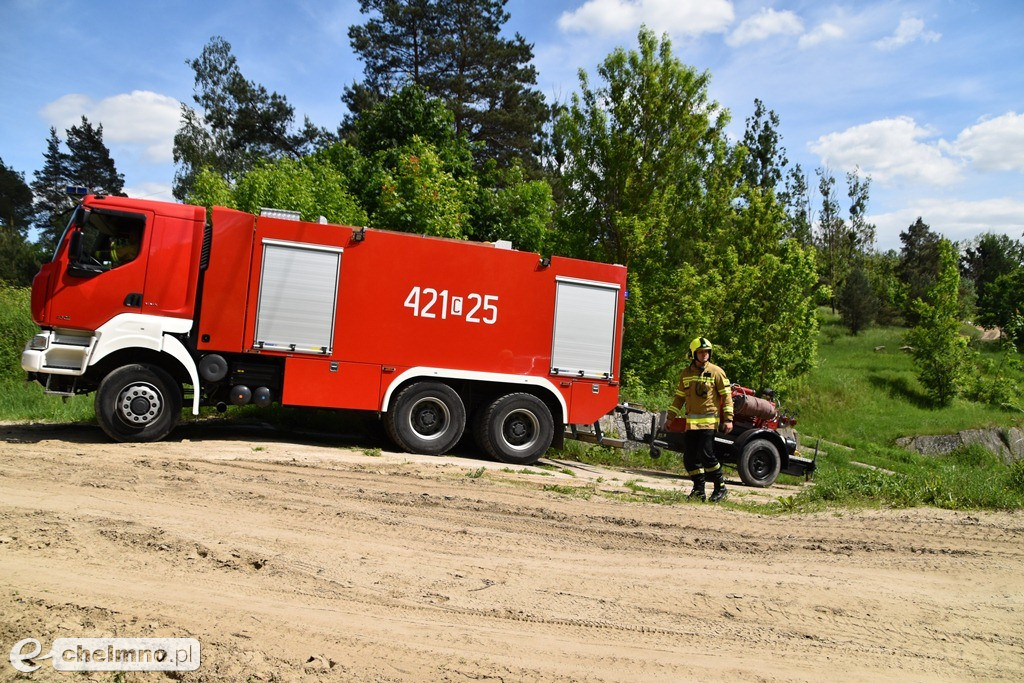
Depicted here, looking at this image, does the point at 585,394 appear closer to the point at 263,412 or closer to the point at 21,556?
the point at 263,412

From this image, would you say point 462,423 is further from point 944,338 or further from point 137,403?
point 944,338

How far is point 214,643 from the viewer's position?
448 cm

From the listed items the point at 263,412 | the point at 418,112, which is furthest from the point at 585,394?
the point at 418,112

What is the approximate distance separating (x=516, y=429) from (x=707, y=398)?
3361 mm

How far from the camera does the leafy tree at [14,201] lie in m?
48.0

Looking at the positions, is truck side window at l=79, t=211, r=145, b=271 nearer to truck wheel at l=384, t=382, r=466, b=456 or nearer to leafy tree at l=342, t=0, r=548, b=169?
truck wheel at l=384, t=382, r=466, b=456

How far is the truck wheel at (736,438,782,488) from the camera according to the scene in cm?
1251

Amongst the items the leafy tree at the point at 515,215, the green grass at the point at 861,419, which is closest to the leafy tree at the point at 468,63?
the leafy tree at the point at 515,215

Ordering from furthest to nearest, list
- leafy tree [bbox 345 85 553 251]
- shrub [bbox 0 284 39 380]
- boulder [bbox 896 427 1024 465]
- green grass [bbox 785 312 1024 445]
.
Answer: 1. green grass [bbox 785 312 1024 445]
2. boulder [bbox 896 427 1024 465]
3. leafy tree [bbox 345 85 553 251]
4. shrub [bbox 0 284 39 380]

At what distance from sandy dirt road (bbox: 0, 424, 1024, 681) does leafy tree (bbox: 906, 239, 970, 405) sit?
2026cm

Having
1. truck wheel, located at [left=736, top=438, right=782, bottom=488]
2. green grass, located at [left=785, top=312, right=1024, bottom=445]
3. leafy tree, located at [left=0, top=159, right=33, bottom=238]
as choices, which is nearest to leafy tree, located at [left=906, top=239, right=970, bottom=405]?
green grass, located at [left=785, top=312, right=1024, bottom=445]

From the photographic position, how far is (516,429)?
39.8 feet

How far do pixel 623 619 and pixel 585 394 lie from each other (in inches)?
285

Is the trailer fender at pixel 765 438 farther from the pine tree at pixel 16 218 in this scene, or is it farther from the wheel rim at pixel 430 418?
the pine tree at pixel 16 218
